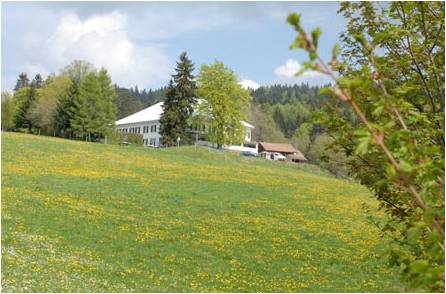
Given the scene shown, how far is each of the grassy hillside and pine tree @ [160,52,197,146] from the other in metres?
27.5

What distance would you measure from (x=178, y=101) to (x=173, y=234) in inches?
1713

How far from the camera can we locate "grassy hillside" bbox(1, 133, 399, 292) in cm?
1078

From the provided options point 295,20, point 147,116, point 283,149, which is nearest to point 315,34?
point 295,20

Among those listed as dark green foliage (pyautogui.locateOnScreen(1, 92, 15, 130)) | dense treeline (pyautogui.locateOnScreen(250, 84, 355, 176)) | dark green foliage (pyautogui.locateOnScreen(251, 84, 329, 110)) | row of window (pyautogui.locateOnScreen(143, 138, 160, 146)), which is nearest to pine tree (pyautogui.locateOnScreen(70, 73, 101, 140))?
row of window (pyautogui.locateOnScreen(143, 138, 160, 146))

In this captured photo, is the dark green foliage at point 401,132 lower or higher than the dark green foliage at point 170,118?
lower

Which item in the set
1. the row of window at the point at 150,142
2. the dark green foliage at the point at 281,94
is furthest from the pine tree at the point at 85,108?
the dark green foliage at the point at 281,94

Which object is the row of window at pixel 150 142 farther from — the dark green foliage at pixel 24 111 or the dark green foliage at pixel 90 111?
the dark green foliage at pixel 24 111

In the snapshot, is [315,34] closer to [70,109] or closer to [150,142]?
[70,109]

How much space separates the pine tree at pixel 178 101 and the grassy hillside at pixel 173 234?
27.5 m

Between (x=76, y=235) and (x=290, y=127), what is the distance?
102 m

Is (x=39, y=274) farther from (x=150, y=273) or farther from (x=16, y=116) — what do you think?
(x=16, y=116)

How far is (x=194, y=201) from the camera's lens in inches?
858

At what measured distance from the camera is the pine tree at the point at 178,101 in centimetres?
5759

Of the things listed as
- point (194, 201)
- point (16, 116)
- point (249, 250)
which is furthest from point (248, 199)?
point (16, 116)
